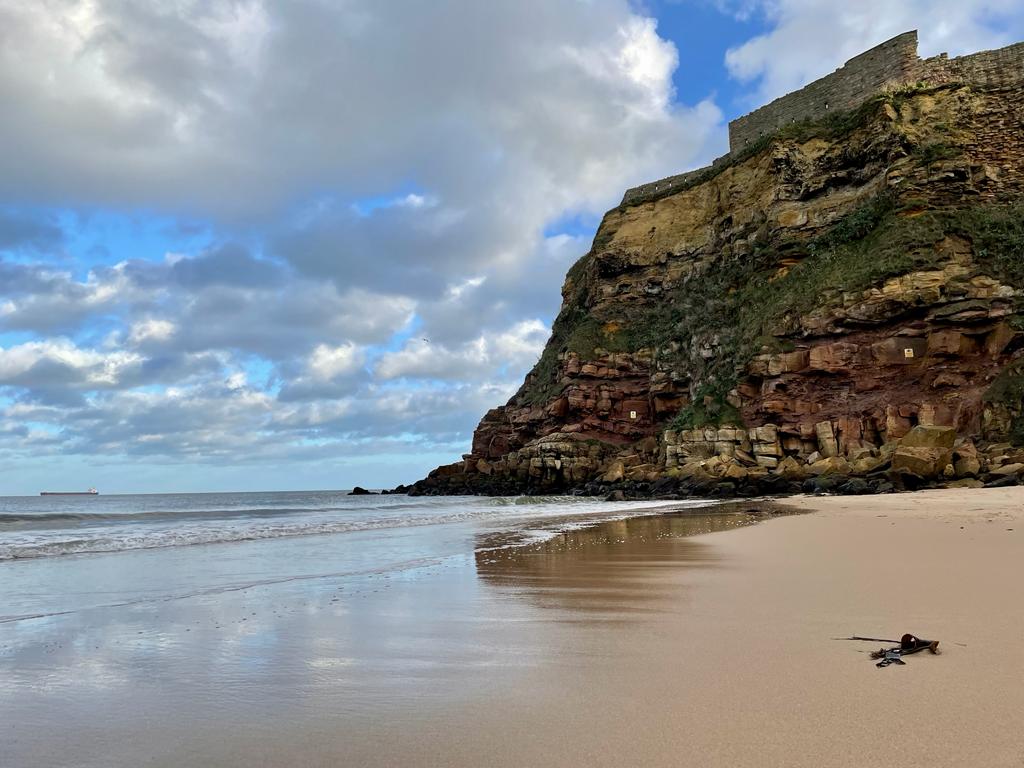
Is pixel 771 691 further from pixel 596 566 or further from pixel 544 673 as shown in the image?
pixel 596 566

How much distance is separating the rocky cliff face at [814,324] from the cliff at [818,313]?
0.09 metres

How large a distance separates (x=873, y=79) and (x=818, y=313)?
16.1 m

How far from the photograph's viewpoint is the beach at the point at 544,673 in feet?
7.33

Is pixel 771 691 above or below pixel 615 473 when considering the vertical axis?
below

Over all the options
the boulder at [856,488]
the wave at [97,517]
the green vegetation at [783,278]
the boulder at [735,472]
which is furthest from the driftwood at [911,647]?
the green vegetation at [783,278]

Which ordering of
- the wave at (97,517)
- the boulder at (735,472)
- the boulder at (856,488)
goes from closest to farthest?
the boulder at (856,488)
the wave at (97,517)
the boulder at (735,472)

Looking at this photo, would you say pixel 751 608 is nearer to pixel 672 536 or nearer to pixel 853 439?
pixel 672 536

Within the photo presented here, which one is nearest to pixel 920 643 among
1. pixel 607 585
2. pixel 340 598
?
pixel 607 585

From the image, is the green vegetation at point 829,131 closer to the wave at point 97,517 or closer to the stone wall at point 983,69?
the stone wall at point 983,69

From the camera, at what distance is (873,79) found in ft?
122

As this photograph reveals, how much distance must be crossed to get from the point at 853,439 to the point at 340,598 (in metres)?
25.9

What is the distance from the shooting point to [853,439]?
88.4ft

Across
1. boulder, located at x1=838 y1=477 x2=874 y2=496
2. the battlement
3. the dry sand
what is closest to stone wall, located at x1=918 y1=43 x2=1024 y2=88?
the battlement

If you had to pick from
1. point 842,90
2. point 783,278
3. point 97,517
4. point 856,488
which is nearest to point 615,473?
point 783,278
